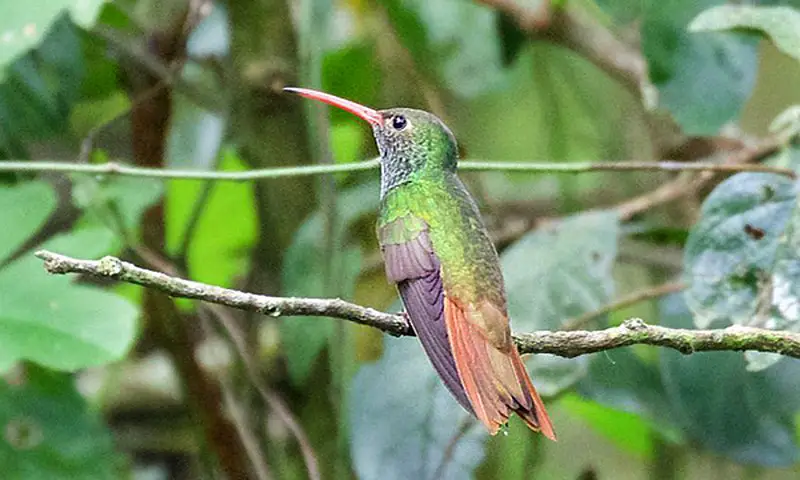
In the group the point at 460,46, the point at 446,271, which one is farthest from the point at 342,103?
the point at 460,46

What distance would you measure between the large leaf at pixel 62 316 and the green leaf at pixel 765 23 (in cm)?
93

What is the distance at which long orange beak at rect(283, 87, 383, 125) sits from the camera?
1597 millimetres

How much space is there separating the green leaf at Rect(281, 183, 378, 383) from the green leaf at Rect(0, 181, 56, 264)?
45 centimetres

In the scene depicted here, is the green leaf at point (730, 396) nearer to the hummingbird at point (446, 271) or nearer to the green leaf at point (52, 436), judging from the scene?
the hummingbird at point (446, 271)

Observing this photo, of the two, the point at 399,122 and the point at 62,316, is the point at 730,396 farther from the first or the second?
the point at 62,316

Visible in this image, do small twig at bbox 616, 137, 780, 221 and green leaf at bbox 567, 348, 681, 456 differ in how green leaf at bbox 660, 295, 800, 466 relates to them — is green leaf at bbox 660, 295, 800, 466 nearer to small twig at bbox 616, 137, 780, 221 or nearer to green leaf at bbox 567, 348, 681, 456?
green leaf at bbox 567, 348, 681, 456

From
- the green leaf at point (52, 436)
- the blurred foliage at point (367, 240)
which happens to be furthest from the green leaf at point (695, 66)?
the green leaf at point (52, 436)

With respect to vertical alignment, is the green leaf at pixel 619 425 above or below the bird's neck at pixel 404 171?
below

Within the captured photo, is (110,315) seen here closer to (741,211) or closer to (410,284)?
(410,284)

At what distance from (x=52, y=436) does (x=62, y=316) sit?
0.36 meters

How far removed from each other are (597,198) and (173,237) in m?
1.05

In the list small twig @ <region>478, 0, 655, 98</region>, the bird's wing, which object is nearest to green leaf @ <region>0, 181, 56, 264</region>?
the bird's wing

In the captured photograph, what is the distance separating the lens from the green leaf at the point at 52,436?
1966mm

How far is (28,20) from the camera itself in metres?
1.76
